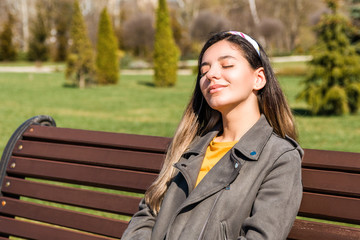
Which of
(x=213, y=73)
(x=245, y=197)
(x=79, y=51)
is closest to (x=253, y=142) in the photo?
(x=245, y=197)

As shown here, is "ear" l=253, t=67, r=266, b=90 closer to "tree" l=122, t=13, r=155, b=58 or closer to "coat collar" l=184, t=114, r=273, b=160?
"coat collar" l=184, t=114, r=273, b=160

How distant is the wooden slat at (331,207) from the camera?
5.48ft

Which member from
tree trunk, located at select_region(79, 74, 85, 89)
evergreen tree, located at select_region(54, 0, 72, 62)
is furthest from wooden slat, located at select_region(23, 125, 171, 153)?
evergreen tree, located at select_region(54, 0, 72, 62)

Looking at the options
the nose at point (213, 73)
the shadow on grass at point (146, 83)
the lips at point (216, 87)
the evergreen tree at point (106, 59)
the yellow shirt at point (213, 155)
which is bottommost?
the shadow on grass at point (146, 83)

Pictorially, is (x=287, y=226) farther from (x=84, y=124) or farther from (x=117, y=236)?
(x=84, y=124)

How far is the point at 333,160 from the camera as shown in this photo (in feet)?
5.80

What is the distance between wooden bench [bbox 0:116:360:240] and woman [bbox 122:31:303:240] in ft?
0.63

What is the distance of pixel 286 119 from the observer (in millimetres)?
1858

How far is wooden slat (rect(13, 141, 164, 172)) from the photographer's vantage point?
2223mm

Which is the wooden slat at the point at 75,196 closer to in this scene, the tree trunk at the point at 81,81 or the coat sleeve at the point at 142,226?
the coat sleeve at the point at 142,226

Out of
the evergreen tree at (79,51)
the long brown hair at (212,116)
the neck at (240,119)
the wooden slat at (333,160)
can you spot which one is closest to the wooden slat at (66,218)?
the long brown hair at (212,116)

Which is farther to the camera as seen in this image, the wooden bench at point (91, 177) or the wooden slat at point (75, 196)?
the wooden slat at point (75, 196)

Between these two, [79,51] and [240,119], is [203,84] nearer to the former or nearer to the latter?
[240,119]

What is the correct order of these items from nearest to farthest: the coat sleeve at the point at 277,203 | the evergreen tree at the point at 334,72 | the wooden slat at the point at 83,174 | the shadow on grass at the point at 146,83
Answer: the coat sleeve at the point at 277,203 < the wooden slat at the point at 83,174 < the evergreen tree at the point at 334,72 < the shadow on grass at the point at 146,83
